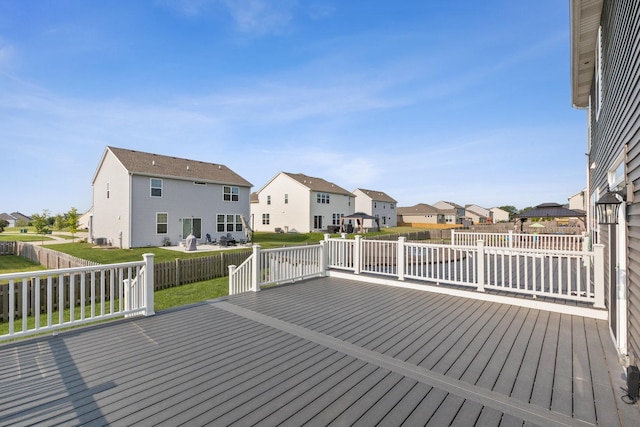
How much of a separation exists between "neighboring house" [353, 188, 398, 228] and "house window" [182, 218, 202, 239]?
27.2 meters

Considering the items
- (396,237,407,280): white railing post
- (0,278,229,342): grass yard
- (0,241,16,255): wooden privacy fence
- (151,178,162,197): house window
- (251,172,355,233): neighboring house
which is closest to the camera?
(396,237,407,280): white railing post

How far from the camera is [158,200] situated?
787 inches

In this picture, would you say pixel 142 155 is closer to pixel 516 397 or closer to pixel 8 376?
pixel 8 376

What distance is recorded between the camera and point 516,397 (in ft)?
8.50

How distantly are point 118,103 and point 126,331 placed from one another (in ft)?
49.0

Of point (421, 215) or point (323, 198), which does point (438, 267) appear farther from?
point (421, 215)

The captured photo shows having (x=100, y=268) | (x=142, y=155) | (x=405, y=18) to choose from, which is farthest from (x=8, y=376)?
(x=142, y=155)

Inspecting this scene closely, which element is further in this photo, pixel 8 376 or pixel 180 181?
pixel 180 181

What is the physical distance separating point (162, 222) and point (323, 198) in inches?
777

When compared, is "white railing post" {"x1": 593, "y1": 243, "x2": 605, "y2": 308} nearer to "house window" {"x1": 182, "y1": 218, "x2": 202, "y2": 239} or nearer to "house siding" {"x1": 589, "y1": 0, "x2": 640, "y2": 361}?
"house siding" {"x1": 589, "y1": 0, "x2": 640, "y2": 361}

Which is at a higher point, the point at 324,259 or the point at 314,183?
the point at 314,183

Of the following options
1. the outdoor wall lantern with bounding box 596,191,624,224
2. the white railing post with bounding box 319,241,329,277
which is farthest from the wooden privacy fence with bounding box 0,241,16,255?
the outdoor wall lantern with bounding box 596,191,624,224

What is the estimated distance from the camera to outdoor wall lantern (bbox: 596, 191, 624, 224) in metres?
3.10

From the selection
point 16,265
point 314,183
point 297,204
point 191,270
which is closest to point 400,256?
point 191,270
